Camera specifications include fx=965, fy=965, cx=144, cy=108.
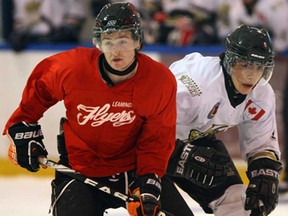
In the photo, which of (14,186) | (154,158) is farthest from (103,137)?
(14,186)

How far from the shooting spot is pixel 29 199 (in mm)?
5492

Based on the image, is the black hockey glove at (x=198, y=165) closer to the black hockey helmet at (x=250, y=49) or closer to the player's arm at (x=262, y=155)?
the player's arm at (x=262, y=155)

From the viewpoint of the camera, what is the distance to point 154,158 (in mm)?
3537

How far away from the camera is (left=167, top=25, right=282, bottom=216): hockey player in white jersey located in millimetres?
3742

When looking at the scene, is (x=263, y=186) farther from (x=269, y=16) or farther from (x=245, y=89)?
→ (x=269, y=16)

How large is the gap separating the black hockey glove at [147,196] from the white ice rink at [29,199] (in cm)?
133

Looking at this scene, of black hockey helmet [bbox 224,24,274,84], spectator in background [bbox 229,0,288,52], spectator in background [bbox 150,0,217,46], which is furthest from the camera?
spectator in background [bbox 150,0,217,46]

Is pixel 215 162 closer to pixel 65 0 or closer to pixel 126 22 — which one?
pixel 126 22

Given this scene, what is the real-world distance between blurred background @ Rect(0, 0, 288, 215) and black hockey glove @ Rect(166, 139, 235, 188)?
81.7 inches

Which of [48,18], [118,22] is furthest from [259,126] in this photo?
[48,18]

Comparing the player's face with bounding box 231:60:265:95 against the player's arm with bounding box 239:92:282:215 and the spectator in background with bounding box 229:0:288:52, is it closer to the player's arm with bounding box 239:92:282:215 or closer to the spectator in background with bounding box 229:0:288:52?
the player's arm with bounding box 239:92:282:215

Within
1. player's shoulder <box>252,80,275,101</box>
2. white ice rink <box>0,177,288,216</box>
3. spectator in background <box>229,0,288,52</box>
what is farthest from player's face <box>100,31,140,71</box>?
spectator in background <box>229,0,288,52</box>

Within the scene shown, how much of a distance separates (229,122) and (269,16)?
2.27 metres

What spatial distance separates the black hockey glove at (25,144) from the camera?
3533 mm
